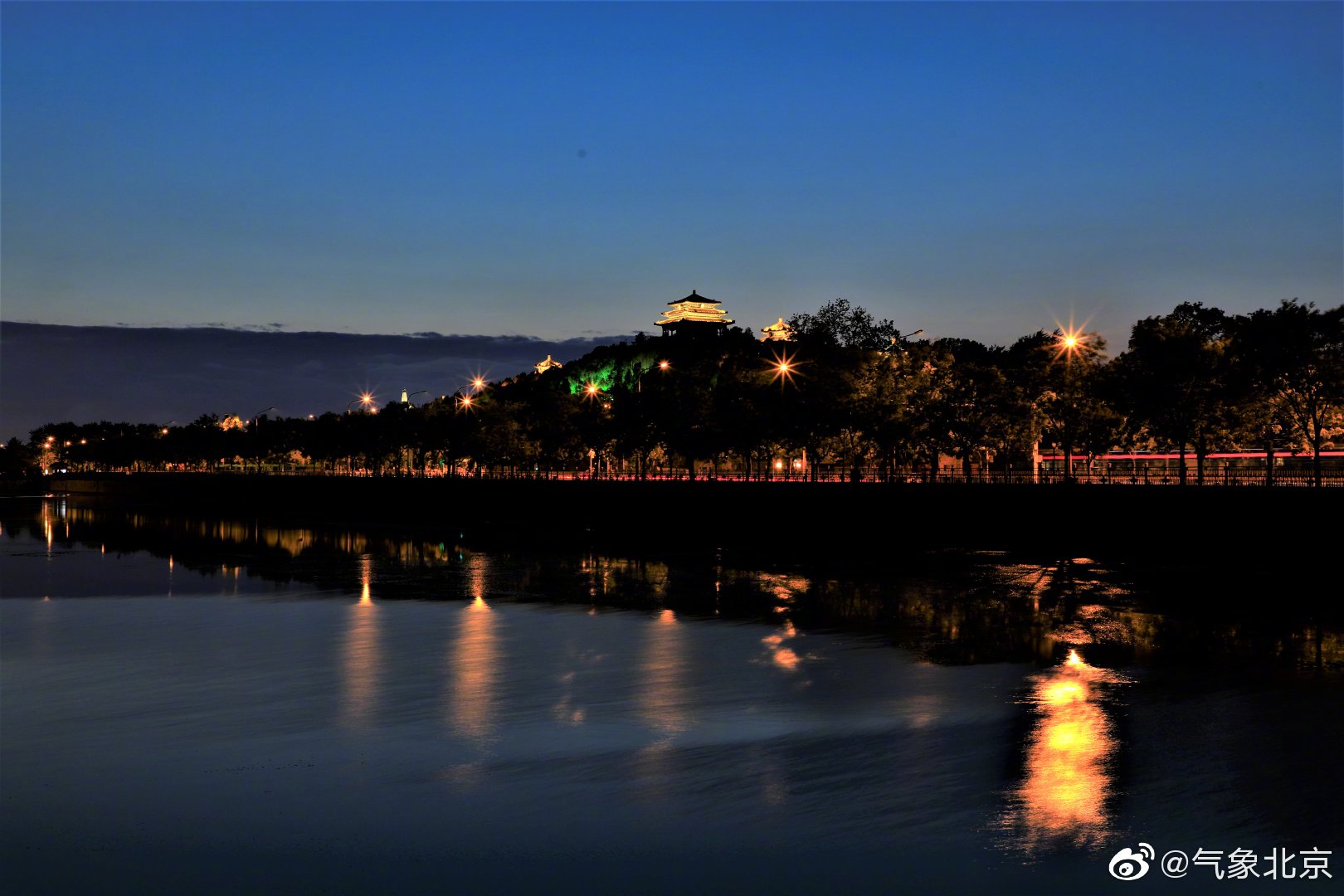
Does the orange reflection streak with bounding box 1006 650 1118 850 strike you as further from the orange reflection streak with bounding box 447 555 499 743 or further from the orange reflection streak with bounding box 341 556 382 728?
the orange reflection streak with bounding box 341 556 382 728

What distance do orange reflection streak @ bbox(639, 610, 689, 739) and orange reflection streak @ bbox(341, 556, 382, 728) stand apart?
484cm

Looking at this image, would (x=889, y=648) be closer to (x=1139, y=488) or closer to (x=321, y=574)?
(x=321, y=574)

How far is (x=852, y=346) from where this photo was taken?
Result: 83.4m

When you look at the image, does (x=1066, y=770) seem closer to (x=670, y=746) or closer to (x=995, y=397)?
(x=670, y=746)

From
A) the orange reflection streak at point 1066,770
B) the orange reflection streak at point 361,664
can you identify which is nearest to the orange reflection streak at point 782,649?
the orange reflection streak at point 1066,770

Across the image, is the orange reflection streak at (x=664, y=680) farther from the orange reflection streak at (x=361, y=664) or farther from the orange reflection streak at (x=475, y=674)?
the orange reflection streak at (x=361, y=664)

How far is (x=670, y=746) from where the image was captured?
16891mm

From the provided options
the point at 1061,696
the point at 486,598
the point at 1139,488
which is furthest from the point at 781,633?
the point at 1139,488

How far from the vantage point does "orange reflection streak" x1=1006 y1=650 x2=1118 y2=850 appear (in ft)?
43.0

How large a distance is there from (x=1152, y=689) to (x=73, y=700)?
65.5 ft

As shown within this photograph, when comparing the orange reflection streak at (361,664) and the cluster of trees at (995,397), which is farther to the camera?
the cluster of trees at (995,397)

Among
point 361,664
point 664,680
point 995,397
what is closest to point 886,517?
point 995,397

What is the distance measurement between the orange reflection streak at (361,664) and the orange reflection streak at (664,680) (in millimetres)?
4835

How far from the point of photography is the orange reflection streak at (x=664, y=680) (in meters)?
18.6
